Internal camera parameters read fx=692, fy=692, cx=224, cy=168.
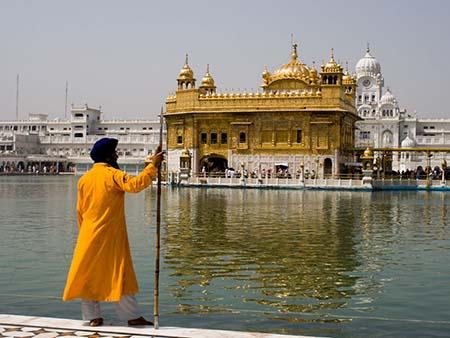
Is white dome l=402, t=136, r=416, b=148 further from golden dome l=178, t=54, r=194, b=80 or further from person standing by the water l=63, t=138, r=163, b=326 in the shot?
person standing by the water l=63, t=138, r=163, b=326

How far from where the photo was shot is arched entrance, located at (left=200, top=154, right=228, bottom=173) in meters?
51.3

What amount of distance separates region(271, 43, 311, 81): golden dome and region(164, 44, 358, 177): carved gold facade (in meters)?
0.01

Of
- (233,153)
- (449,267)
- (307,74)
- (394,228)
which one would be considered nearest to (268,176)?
(233,153)

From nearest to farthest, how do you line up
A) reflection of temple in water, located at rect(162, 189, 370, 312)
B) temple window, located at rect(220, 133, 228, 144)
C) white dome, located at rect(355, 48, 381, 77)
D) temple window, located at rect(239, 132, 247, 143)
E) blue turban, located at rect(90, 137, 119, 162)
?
blue turban, located at rect(90, 137, 119, 162) → reflection of temple in water, located at rect(162, 189, 370, 312) → temple window, located at rect(239, 132, 247, 143) → temple window, located at rect(220, 133, 228, 144) → white dome, located at rect(355, 48, 381, 77)

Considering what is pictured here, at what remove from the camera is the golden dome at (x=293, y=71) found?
51750mm

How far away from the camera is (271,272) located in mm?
10516

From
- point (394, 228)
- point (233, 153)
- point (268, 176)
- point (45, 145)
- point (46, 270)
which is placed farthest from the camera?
point (45, 145)

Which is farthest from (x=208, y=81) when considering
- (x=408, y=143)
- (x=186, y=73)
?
(x=408, y=143)

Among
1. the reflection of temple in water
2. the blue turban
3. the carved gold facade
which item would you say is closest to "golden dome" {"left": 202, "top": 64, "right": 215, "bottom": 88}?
the carved gold facade

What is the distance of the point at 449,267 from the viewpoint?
11.3 meters

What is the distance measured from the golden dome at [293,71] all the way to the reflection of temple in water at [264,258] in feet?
104

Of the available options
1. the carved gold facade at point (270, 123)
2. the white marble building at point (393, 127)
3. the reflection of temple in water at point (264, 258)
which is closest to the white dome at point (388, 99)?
the white marble building at point (393, 127)

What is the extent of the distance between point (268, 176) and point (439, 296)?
37627 millimetres

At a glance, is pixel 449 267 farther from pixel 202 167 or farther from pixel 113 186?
pixel 202 167
